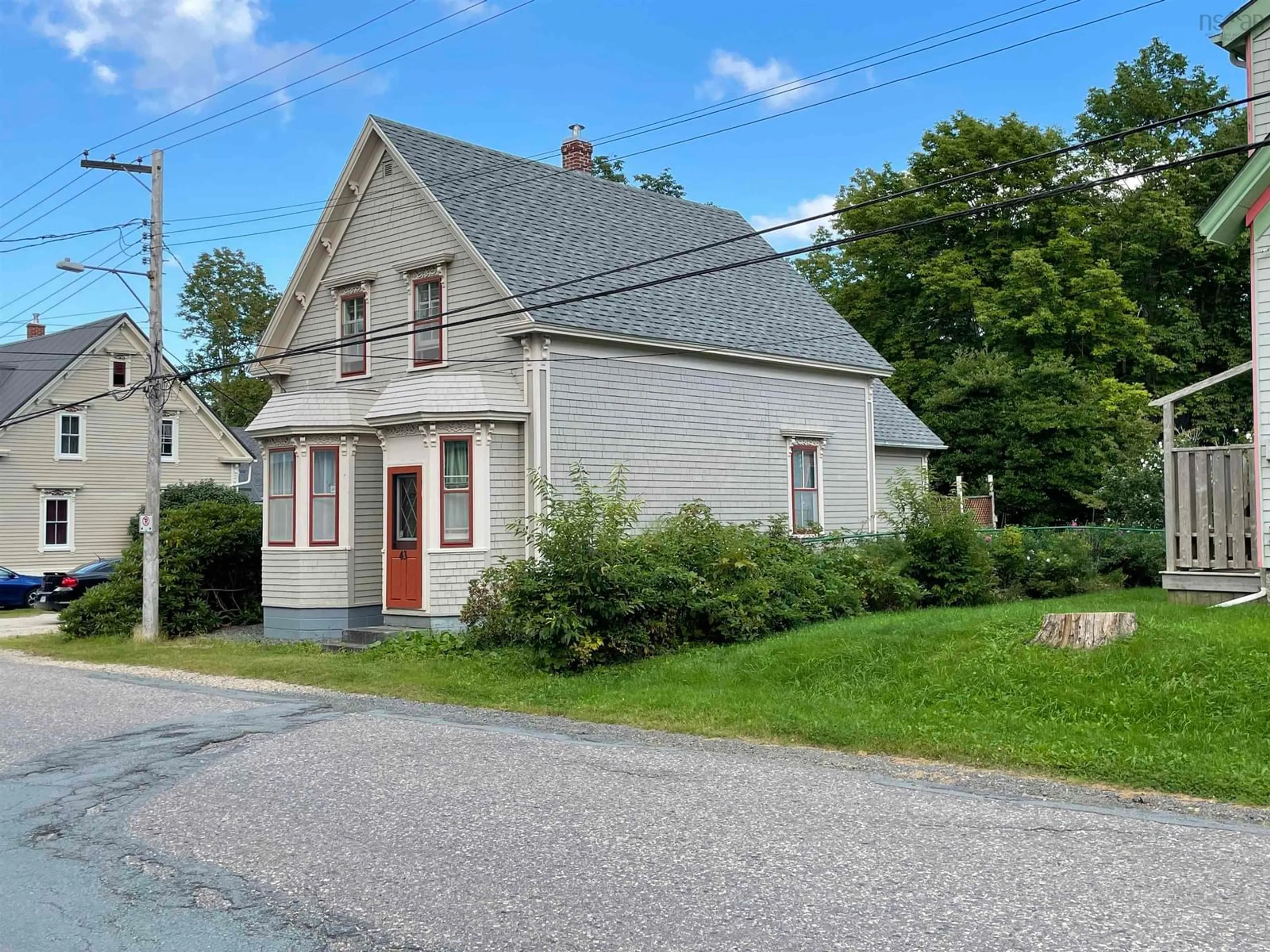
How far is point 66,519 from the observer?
119 ft

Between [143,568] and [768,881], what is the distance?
17896 mm

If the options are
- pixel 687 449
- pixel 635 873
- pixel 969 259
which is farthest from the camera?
pixel 969 259

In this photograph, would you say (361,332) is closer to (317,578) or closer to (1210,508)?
(317,578)

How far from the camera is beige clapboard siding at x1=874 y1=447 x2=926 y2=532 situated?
24266 millimetres

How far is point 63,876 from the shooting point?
627 centimetres

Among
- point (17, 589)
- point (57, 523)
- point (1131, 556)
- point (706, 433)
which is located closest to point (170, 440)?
point (57, 523)

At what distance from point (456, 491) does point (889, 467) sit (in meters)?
12.4

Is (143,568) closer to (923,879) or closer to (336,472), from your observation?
(336,472)

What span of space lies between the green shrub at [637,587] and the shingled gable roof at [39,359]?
26.5 metres

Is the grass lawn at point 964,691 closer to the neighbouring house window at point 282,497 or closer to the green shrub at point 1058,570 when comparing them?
the green shrub at point 1058,570

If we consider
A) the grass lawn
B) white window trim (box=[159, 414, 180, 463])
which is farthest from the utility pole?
white window trim (box=[159, 414, 180, 463])

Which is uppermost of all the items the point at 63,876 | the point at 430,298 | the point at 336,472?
the point at 430,298

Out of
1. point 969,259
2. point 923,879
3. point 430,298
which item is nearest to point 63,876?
point 923,879

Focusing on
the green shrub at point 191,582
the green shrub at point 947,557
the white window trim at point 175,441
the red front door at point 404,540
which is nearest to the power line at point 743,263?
the red front door at point 404,540
